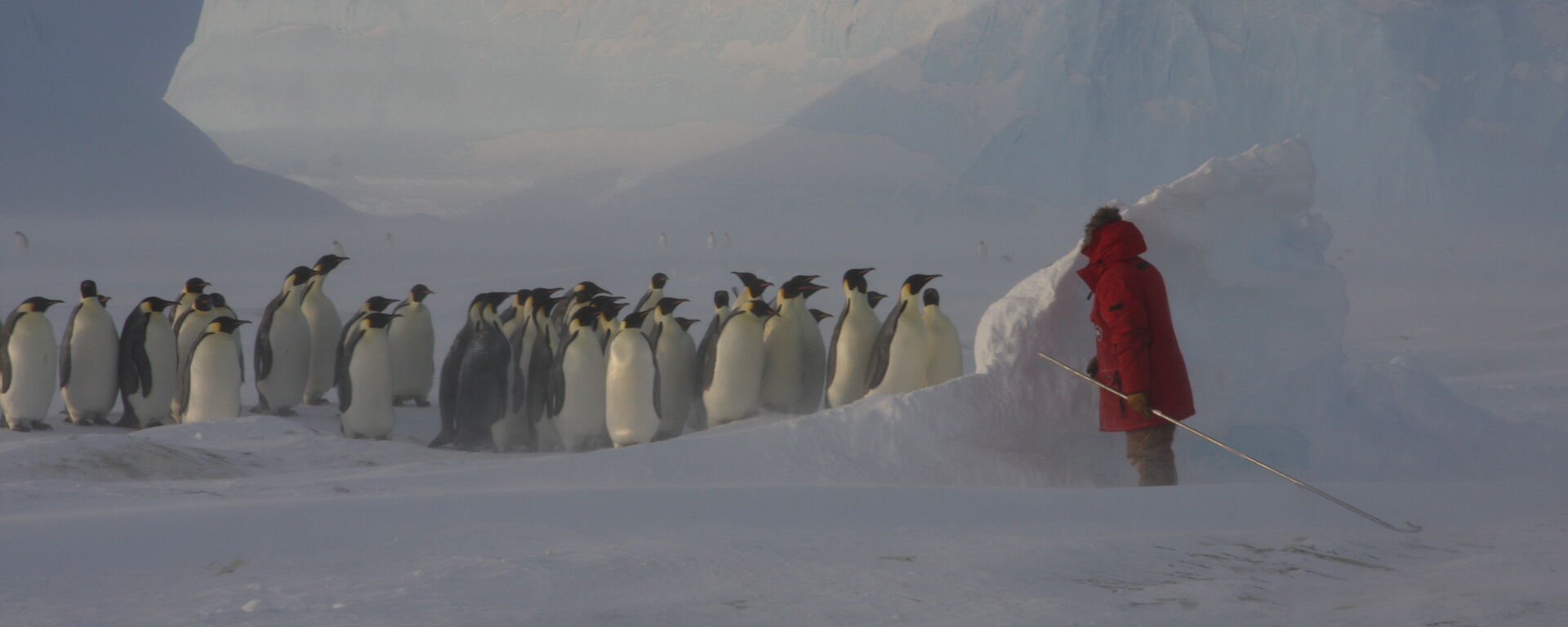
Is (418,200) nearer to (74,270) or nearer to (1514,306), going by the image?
(74,270)

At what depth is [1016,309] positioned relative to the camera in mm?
4375

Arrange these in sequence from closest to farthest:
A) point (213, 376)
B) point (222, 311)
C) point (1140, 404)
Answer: point (1140, 404) → point (213, 376) → point (222, 311)

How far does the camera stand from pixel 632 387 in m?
5.68

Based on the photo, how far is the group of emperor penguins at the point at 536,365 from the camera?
5.73m

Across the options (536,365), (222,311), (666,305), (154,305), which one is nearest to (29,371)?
(154,305)

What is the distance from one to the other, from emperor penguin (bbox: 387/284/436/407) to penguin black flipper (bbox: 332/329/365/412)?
0.88 metres

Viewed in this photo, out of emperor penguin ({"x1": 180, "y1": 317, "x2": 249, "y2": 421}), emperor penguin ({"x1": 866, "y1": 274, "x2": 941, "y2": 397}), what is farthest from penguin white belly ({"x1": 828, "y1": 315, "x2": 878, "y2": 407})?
emperor penguin ({"x1": 180, "y1": 317, "x2": 249, "y2": 421})

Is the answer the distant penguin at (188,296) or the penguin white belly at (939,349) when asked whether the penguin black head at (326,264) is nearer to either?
the distant penguin at (188,296)

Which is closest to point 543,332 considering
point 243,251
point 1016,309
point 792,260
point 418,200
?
point 1016,309

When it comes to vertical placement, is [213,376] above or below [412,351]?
below

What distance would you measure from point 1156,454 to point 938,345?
2.20 meters

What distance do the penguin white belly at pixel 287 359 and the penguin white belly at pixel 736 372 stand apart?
2.48 m

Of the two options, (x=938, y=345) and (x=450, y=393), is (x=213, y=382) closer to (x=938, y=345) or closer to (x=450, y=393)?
(x=450, y=393)

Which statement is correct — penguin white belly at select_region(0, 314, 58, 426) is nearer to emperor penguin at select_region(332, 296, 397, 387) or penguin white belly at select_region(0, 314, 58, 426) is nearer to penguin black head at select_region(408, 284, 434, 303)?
emperor penguin at select_region(332, 296, 397, 387)
